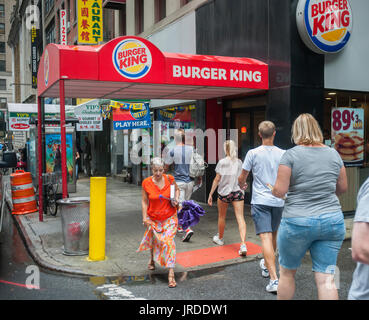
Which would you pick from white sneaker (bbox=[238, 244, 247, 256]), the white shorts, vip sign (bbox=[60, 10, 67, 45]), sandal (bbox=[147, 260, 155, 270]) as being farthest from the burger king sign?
vip sign (bbox=[60, 10, 67, 45])

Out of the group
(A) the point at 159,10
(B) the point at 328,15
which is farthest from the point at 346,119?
(A) the point at 159,10

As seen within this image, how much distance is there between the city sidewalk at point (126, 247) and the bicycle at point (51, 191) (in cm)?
24

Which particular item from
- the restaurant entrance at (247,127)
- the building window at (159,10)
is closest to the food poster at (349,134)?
the restaurant entrance at (247,127)

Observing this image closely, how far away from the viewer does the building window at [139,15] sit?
Result: 15397 mm

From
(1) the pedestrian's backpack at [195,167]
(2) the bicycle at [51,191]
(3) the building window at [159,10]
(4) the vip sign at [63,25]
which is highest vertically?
(4) the vip sign at [63,25]

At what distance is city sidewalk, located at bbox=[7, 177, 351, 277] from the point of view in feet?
18.6

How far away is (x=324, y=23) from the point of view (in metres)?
7.89

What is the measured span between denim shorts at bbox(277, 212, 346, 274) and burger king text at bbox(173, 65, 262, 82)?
4.91 meters

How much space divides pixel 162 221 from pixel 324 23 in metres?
5.50

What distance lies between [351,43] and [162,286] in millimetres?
6785

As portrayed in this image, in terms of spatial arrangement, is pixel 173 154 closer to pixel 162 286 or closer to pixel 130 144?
pixel 162 286

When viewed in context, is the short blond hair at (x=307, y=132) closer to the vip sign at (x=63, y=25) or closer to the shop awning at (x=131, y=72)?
the shop awning at (x=131, y=72)

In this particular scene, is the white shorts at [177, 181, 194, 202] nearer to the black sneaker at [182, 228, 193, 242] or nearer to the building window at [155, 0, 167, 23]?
the black sneaker at [182, 228, 193, 242]

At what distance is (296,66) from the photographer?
8039mm
